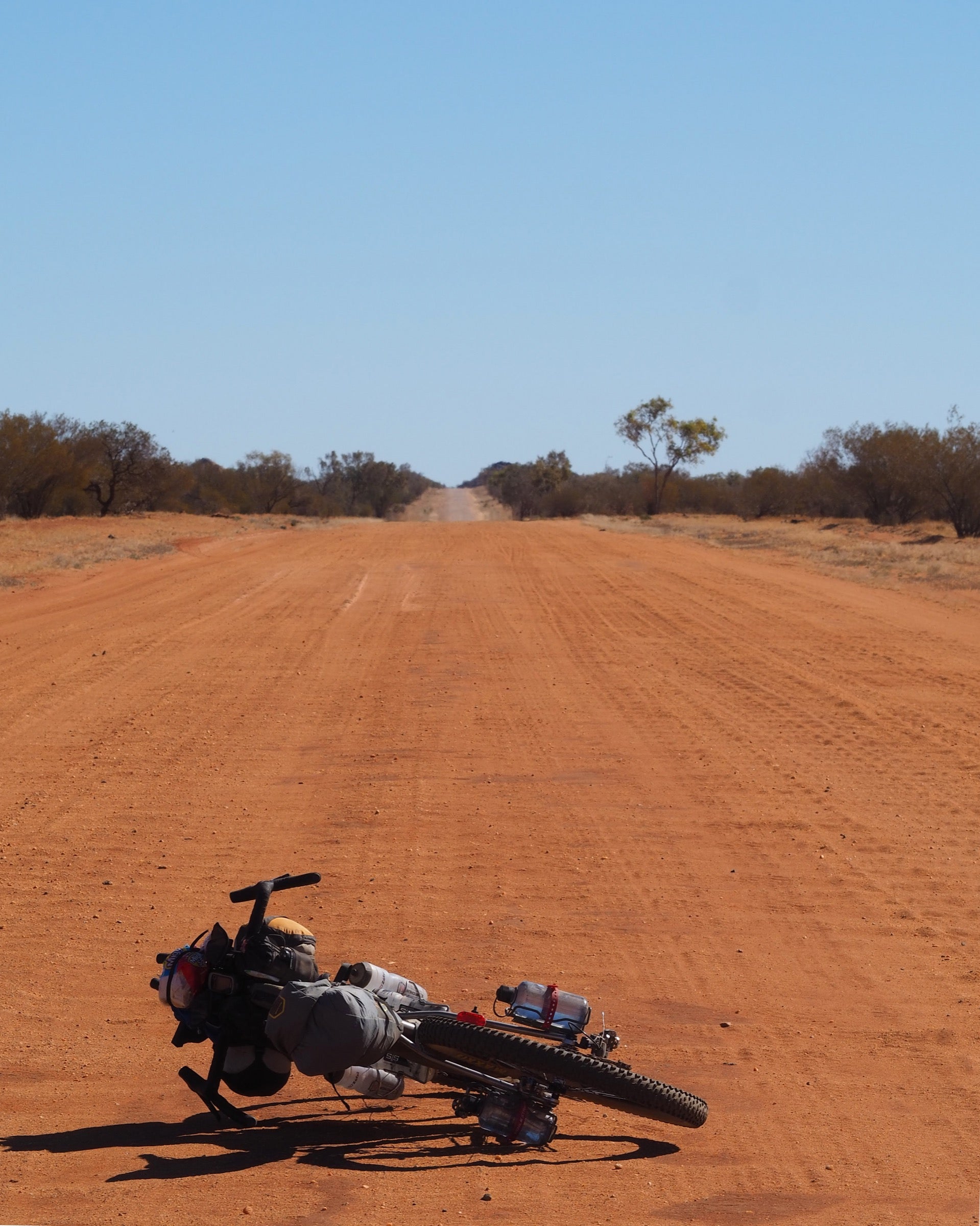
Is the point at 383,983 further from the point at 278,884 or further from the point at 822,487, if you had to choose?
the point at 822,487

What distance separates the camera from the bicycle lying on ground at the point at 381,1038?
13.8 ft

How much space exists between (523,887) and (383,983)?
2856mm

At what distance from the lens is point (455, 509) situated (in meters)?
86.9

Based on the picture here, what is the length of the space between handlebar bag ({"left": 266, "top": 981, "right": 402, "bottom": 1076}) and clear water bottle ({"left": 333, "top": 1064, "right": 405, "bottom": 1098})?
0.54ft

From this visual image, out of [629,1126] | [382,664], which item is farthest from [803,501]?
[629,1126]

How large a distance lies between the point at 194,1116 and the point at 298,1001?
94 cm

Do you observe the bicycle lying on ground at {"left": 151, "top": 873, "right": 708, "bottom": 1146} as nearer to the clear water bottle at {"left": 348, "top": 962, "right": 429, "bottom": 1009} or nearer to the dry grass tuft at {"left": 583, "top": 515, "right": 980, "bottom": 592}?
the clear water bottle at {"left": 348, "top": 962, "right": 429, "bottom": 1009}

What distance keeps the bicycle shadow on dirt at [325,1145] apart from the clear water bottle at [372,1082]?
0.55ft

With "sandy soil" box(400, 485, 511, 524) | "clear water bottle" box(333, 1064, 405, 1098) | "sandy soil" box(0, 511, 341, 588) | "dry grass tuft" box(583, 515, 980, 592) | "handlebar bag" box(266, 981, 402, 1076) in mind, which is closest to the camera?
"handlebar bag" box(266, 981, 402, 1076)

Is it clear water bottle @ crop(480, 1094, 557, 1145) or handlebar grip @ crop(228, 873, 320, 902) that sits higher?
handlebar grip @ crop(228, 873, 320, 902)

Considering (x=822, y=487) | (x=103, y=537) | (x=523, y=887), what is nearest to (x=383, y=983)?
(x=523, y=887)

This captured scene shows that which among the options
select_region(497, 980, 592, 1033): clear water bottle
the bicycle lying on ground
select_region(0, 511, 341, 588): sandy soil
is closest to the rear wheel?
the bicycle lying on ground

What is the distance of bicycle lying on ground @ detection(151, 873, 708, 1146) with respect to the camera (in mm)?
4195

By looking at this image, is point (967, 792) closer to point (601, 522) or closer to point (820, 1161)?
point (820, 1161)
